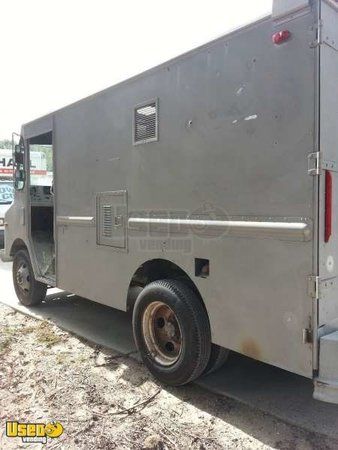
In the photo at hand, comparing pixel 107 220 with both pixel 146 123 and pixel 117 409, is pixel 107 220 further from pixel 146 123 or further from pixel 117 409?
pixel 117 409

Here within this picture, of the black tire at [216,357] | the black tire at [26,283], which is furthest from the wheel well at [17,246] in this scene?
the black tire at [216,357]

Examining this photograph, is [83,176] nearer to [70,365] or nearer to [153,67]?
[153,67]

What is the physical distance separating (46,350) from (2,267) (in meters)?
6.88

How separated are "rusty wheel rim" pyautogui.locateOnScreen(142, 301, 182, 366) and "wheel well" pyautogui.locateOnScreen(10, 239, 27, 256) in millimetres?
3386

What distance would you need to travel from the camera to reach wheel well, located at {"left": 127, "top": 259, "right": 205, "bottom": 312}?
386cm

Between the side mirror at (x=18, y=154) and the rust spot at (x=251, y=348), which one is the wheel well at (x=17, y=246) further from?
the rust spot at (x=251, y=348)

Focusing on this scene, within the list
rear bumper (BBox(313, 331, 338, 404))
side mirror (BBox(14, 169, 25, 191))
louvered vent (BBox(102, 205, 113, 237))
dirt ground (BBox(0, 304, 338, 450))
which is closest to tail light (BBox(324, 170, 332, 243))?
rear bumper (BBox(313, 331, 338, 404))

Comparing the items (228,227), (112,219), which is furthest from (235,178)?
(112,219)

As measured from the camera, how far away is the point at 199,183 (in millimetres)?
3447

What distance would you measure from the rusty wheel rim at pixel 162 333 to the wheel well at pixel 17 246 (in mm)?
3386

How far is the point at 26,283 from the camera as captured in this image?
21.9ft

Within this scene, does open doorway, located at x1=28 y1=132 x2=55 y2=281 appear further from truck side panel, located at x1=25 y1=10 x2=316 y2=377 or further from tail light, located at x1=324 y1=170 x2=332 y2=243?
tail light, located at x1=324 y1=170 x2=332 y2=243

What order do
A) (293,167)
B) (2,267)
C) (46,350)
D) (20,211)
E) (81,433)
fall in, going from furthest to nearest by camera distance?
(2,267) < (20,211) < (46,350) < (81,433) < (293,167)

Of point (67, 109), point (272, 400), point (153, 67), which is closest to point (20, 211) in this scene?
point (67, 109)
